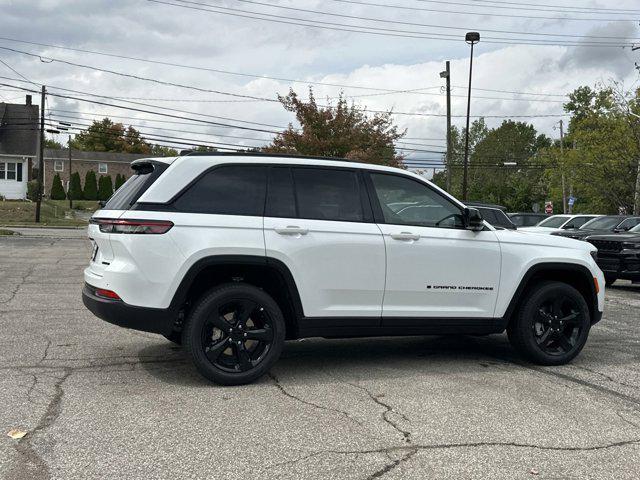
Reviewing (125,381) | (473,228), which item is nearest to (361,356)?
(473,228)

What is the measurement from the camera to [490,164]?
89938mm

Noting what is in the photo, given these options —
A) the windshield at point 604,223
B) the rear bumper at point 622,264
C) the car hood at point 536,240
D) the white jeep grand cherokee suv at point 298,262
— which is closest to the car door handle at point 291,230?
the white jeep grand cherokee suv at point 298,262

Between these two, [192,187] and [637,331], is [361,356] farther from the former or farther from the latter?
[637,331]

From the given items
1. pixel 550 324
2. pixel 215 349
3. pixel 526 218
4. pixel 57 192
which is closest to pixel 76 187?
pixel 57 192

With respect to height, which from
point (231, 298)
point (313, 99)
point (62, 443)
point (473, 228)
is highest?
point (313, 99)

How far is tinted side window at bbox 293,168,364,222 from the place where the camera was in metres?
5.41

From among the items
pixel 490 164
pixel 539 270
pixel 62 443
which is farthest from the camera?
pixel 490 164

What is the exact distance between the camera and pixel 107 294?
498 centimetres

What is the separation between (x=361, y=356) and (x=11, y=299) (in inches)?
225

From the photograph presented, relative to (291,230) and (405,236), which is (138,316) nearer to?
(291,230)

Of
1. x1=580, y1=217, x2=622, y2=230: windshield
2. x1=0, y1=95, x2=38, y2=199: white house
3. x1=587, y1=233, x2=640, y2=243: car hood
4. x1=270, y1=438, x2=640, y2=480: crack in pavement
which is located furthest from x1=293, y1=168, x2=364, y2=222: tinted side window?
x1=0, y1=95, x2=38, y2=199: white house

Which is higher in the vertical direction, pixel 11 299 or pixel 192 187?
pixel 192 187

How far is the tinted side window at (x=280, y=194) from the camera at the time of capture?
5.29 meters

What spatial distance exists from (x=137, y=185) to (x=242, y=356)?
1.63 meters
